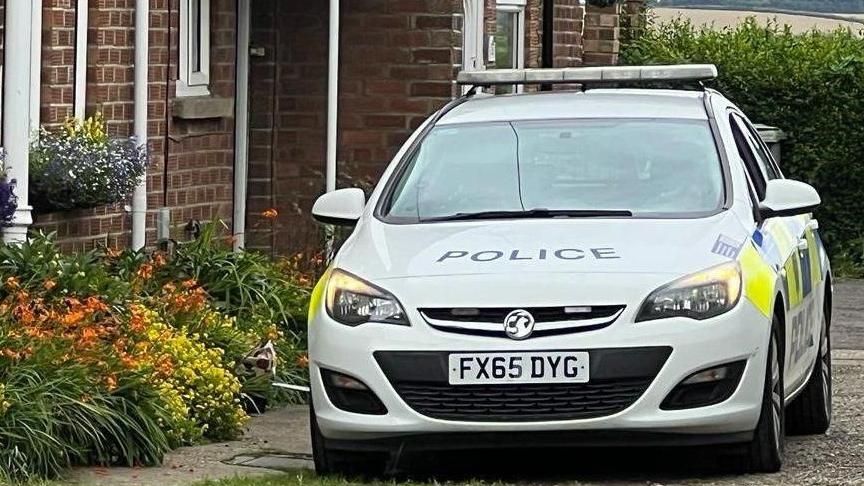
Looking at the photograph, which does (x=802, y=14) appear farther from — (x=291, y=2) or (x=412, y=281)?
(x=412, y=281)

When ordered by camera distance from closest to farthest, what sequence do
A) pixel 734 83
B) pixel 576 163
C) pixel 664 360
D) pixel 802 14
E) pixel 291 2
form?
pixel 664 360 → pixel 576 163 → pixel 291 2 → pixel 734 83 → pixel 802 14

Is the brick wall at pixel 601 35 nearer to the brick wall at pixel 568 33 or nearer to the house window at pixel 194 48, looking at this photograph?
the brick wall at pixel 568 33

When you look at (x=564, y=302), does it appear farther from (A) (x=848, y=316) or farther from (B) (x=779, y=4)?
(B) (x=779, y=4)

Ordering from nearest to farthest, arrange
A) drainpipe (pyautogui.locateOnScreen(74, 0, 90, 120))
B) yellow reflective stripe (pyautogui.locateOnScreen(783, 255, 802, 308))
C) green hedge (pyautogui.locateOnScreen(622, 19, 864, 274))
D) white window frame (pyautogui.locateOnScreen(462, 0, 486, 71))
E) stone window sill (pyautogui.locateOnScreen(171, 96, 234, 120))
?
yellow reflective stripe (pyautogui.locateOnScreen(783, 255, 802, 308))
drainpipe (pyautogui.locateOnScreen(74, 0, 90, 120))
stone window sill (pyautogui.locateOnScreen(171, 96, 234, 120))
white window frame (pyautogui.locateOnScreen(462, 0, 486, 71))
green hedge (pyautogui.locateOnScreen(622, 19, 864, 274))

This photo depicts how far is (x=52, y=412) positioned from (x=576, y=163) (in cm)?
230

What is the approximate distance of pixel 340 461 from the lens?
8258 mm

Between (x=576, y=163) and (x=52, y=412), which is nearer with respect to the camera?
(x=52, y=412)

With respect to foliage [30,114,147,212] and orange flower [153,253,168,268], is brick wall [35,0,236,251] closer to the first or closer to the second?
foliage [30,114,147,212]

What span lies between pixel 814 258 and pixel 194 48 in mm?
5364

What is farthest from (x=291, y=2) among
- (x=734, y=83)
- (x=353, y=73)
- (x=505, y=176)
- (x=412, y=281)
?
(x=412, y=281)

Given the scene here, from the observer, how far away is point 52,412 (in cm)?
830

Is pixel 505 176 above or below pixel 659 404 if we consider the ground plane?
above

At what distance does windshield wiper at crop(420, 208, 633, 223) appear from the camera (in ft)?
28.3

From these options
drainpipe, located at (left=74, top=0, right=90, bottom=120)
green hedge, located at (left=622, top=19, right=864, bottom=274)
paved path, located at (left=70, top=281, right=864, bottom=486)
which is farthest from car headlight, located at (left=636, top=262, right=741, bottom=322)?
green hedge, located at (left=622, top=19, right=864, bottom=274)
